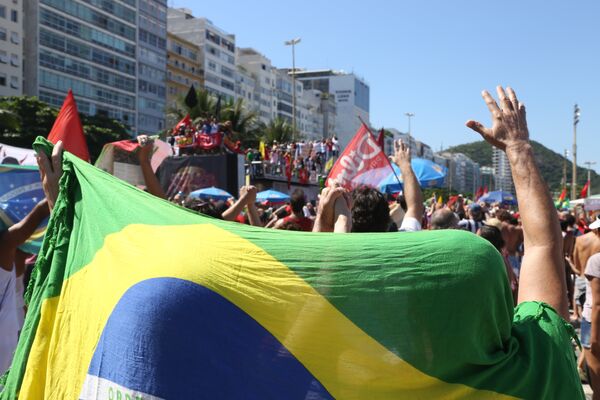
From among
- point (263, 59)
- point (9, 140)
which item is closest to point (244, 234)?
point (9, 140)

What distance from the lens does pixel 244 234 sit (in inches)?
66.4

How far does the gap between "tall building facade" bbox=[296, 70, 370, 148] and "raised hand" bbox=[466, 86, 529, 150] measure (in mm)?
132443

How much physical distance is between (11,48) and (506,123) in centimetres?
6273

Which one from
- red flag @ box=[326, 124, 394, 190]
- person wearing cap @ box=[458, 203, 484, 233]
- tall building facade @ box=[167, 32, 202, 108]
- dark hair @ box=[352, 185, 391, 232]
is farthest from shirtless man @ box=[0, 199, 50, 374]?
tall building facade @ box=[167, 32, 202, 108]

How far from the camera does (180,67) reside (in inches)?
3187

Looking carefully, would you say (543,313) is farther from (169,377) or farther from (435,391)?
(169,377)

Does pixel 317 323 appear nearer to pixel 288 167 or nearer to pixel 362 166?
pixel 362 166

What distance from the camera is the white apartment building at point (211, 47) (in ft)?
278

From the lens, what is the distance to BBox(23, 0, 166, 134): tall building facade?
194ft

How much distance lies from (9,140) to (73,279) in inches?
1754

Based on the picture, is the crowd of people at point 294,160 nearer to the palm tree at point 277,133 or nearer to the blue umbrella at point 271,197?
the blue umbrella at point 271,197

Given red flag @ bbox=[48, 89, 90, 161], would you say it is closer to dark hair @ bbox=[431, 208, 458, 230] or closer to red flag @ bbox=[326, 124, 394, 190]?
dark hair @ bbox=[431, 208, 458, 230]

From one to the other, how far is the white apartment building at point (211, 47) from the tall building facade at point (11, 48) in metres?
29.0

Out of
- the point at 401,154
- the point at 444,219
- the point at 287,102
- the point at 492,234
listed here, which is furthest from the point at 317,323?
the point at 287,102
